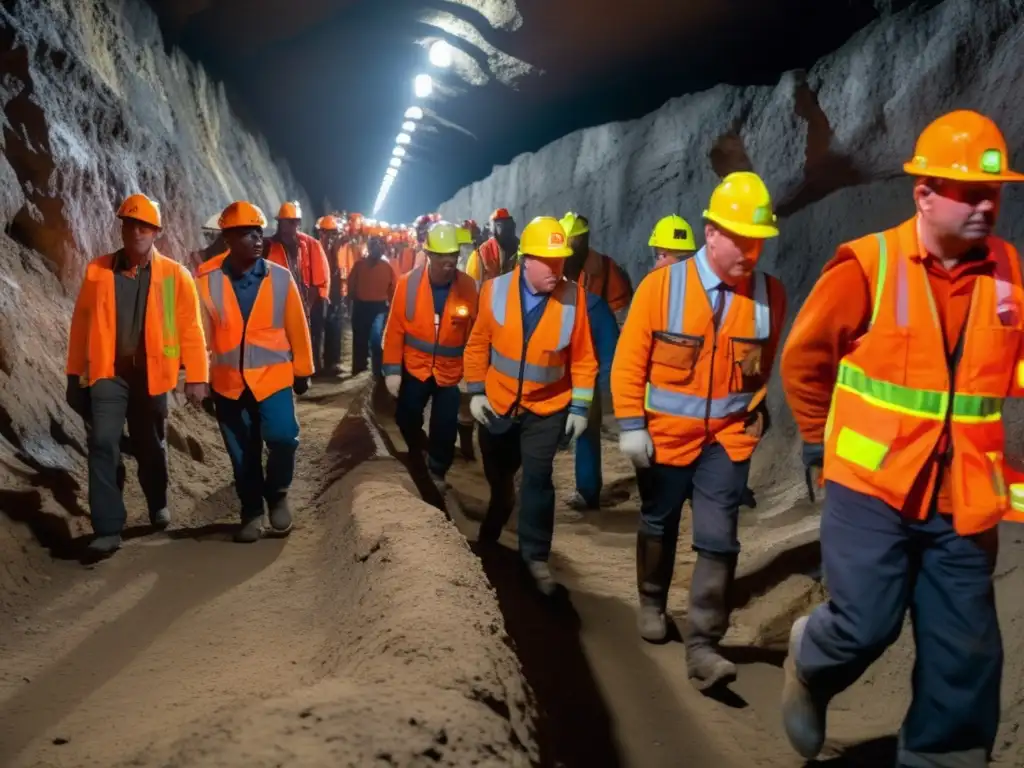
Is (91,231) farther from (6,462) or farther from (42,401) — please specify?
(6,462)

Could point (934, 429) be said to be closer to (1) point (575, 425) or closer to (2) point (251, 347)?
(1) point (575, 425)

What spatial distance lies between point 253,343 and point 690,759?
305 cm

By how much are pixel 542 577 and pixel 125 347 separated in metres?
2.57

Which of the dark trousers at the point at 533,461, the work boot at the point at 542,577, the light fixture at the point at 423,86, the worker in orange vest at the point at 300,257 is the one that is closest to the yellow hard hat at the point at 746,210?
the dark trousers at the point at 533,461

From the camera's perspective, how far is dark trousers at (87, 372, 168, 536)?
4.48m

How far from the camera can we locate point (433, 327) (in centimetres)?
565

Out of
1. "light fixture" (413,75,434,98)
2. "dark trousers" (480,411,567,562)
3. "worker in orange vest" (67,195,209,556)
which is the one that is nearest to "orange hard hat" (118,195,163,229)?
"worker in orange vest" (67,195,209,556)

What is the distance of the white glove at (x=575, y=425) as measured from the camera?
163 inches

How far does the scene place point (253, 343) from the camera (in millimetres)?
→ 4574

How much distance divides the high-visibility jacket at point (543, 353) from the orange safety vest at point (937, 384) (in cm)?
201

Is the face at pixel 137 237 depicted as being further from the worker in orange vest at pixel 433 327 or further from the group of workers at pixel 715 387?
the worker in orange vest at pixel 433 327

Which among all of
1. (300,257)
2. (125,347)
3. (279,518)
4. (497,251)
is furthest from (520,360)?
(300,257)

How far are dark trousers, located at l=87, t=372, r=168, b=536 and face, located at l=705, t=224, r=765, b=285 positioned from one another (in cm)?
319

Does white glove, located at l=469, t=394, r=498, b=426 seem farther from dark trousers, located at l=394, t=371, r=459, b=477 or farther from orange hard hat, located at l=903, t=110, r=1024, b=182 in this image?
orange hard hat, located at l=903, t=110, r=1024, b=182
